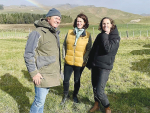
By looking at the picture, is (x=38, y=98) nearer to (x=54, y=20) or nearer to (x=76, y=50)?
(x=54, y=20)

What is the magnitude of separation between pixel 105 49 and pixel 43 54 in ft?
4.45

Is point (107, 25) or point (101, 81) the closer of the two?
point (107, 25)

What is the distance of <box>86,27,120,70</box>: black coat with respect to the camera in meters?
3.19

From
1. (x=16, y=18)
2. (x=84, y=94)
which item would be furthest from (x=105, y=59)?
(x=16, y=18)

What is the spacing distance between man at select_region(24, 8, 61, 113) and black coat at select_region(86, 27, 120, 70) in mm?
1028

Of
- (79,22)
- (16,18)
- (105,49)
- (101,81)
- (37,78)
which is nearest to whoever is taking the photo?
(37,78)

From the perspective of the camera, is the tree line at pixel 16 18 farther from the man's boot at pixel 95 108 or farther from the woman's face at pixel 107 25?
the woman's face at pixel 107 25

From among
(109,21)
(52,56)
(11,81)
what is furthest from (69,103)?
(11,81)

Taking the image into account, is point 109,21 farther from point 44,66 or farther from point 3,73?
point 3,73

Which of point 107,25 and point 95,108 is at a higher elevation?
point 107,25

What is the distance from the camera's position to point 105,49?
10.5 ft

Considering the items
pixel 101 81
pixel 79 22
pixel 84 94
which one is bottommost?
pixel 84 94

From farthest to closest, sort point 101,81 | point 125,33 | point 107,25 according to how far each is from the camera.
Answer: point 125,33 < point 101,81 < point 107,25

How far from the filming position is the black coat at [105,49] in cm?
319
